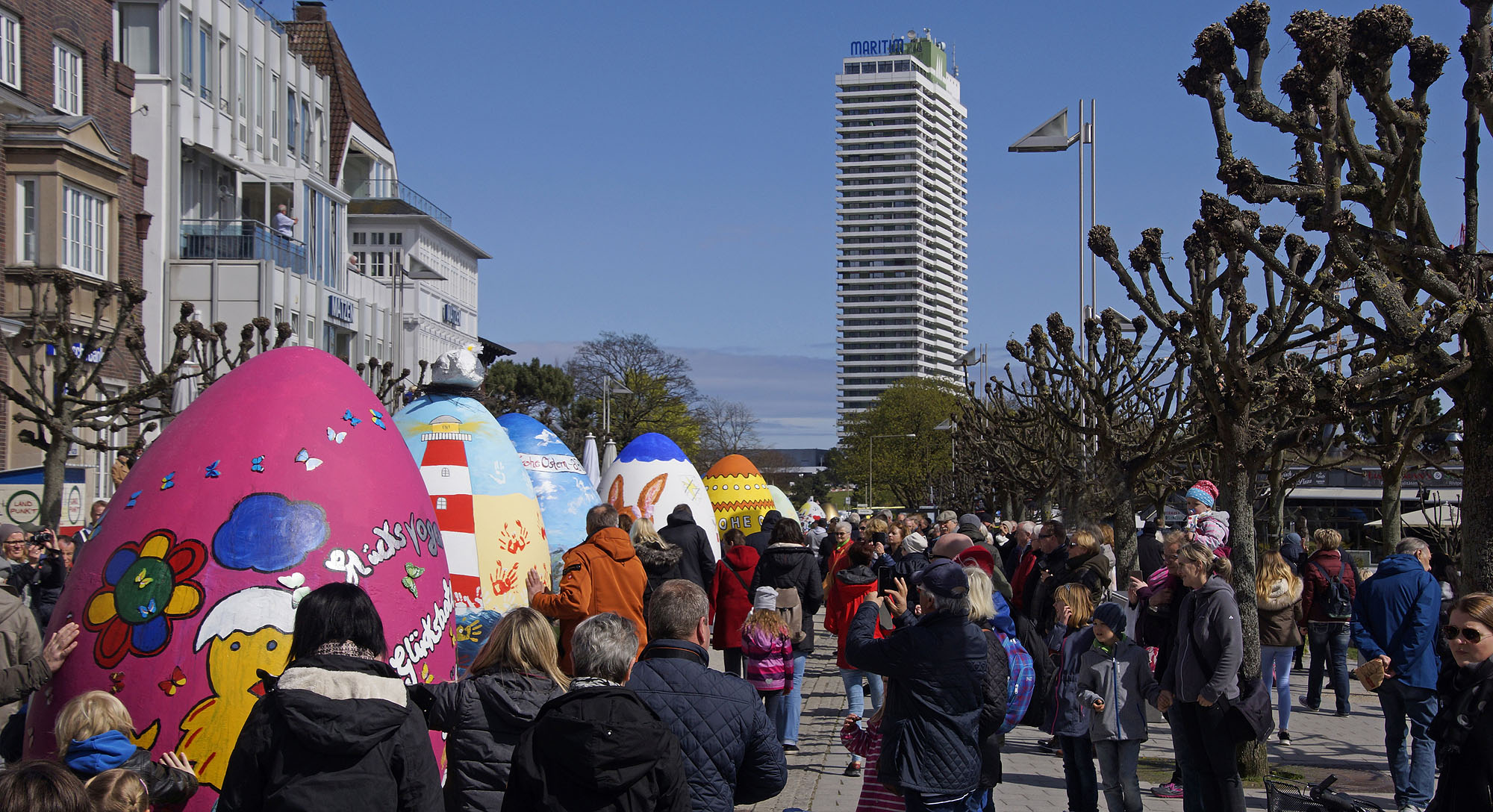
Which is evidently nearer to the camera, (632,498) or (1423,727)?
(1423,727)

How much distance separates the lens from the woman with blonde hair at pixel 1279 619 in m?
10.3

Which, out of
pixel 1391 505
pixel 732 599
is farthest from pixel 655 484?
pixel 1391 505

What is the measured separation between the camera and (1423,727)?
26.8ft

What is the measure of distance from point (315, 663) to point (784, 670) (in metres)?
5.45

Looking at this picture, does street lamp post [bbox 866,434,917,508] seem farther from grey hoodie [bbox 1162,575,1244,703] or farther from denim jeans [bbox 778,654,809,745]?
grey hoodie [bbox 1162,575,1244,703]

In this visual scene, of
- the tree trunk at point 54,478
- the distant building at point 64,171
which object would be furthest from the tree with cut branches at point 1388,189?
the distant building at point 64,171

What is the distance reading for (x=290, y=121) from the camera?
3481 cm

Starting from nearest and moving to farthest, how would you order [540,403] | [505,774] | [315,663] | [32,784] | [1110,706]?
[32,784] → [315,663] → [505,774] → [1110,706] → [540,403]

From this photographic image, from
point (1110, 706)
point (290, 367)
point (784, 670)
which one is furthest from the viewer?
point (784, 670)

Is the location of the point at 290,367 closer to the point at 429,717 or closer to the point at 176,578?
the point at 176,578

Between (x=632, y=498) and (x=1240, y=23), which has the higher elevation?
(x=1240, y=23)

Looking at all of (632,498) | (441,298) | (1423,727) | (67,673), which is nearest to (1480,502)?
(1423,727)

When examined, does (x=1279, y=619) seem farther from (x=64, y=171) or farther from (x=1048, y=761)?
(x=64, y=171)

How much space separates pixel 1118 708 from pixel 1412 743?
236 centimetres
